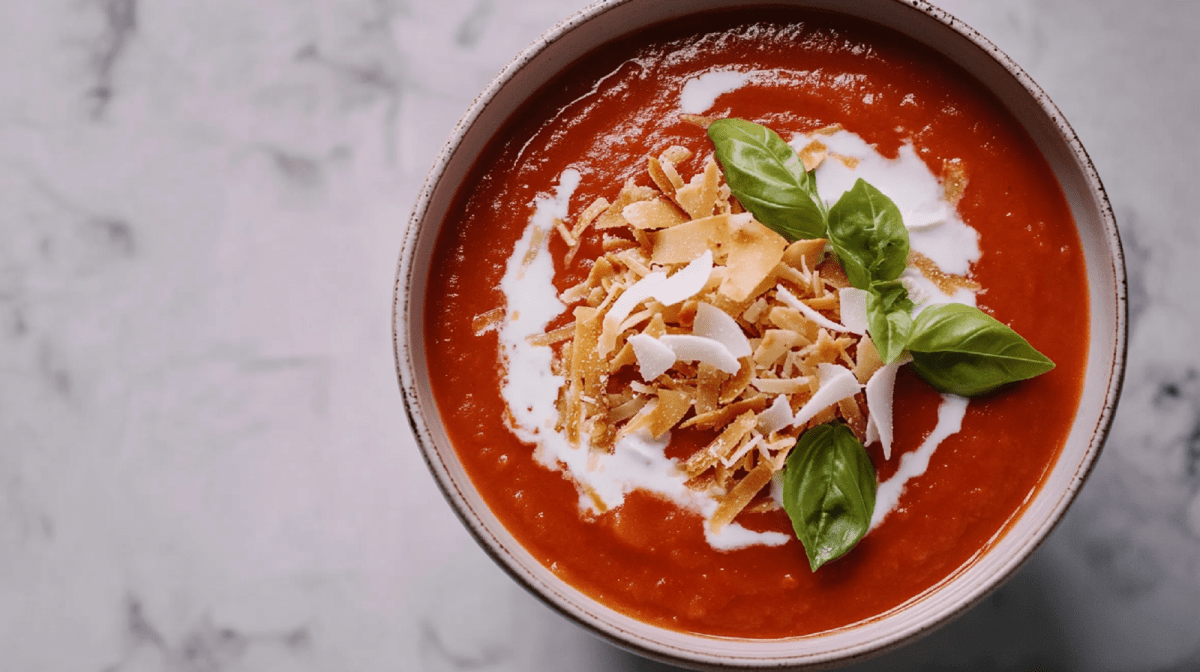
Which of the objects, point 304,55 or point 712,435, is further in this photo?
point 304,55

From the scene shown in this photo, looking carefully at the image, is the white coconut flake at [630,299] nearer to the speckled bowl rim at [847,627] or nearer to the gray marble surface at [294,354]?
the speckled bowl rim at [847,627]

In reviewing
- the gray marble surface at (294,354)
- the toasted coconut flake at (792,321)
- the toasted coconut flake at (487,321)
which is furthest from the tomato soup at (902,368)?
the gray marble surface at (294,354)

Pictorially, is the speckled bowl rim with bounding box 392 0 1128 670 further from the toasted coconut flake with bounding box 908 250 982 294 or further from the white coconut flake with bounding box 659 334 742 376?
the white coconut flake with bounding box 659 334 742 376

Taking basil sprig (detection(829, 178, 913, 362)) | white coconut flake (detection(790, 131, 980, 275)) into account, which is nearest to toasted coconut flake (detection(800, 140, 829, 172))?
white coconut flake (detection(790, 131, 980, 275))

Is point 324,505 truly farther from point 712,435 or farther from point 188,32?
point 188,32

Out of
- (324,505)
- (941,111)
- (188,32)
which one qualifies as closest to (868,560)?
(941,111)

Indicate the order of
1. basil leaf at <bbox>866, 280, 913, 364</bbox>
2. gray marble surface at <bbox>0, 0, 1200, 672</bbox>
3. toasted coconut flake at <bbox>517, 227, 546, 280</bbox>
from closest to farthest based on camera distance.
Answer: basil leaf at <bbox>866, 280, 913, 364</bbox> → toasted coconut flake at <bbox>517, 227, 546, 280</bbox> → gray marble surface at <bbox>0, 0, 1200, 672</bbox>
